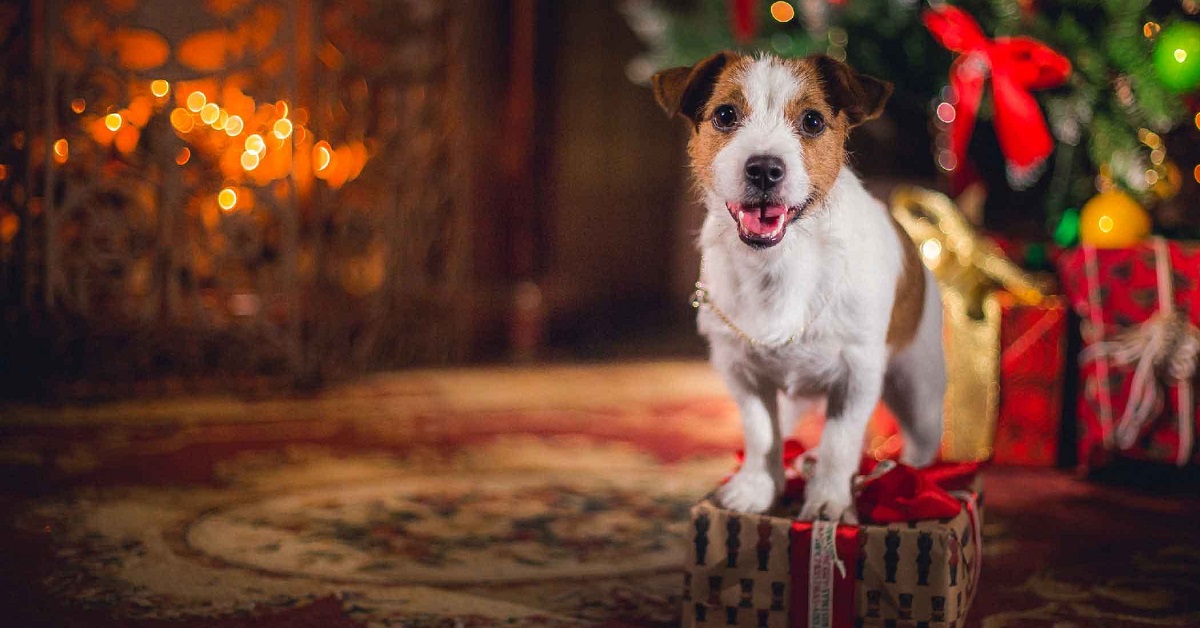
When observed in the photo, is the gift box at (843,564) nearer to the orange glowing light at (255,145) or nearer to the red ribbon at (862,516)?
the red ribbon at (862,516)

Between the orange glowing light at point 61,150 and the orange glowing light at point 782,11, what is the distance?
235 cm

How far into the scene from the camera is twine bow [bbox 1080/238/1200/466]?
2.44 meters

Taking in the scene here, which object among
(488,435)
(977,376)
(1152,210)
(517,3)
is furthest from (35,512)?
(517,3)

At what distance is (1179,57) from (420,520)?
215cm

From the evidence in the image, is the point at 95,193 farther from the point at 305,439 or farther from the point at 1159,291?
the point at 1159,291

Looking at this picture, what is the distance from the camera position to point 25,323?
349 cm

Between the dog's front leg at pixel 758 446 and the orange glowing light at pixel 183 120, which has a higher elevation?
the orange glowing light at pixel 183 120

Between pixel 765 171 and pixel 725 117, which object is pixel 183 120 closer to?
pixel 725 117

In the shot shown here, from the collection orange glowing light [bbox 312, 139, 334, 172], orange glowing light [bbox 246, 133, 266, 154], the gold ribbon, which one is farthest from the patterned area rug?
orange glowing light [bbox 246, 133, 266, 154]

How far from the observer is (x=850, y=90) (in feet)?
5.00

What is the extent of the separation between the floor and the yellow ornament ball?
63cm

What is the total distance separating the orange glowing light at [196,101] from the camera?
444 cm

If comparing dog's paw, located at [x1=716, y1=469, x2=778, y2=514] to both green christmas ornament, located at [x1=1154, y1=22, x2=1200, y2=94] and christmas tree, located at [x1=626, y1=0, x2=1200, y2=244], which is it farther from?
green christmas ornament, located at [x1=1154, y1=22, x2=1200, y2=94]

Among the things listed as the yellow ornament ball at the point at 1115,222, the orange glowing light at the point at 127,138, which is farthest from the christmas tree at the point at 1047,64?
the orange glowing light at the point at 127,138
